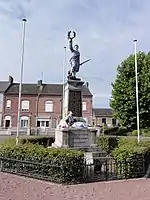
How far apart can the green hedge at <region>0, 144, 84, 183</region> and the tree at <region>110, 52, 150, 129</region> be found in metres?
19.2

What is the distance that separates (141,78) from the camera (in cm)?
2791

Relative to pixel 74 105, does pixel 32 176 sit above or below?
below

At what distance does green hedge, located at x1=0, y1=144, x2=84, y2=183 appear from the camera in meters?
8.80

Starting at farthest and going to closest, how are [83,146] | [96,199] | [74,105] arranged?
[74,105], [83,146], [96,199]

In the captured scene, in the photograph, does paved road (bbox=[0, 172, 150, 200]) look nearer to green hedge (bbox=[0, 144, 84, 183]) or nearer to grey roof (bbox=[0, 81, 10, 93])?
green hedge (bbox=[0, 144, 84, 183])

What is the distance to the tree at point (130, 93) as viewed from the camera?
27.2 metres

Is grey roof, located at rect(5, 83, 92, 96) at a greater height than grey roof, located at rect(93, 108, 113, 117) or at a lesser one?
greater

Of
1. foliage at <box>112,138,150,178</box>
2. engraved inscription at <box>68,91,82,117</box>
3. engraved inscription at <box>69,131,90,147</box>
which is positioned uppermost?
engraved inscription at <box>68,91,82,117</box>

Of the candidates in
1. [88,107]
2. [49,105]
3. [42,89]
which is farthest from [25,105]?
[88,107]

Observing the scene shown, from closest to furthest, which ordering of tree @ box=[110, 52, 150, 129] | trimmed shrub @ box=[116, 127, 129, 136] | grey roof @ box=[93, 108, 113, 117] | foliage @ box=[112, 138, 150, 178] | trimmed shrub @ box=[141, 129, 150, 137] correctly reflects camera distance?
foliage @ box=[112, 138, 150, 178], trimmed shrub @ box=[141, 129, 150, 137], tree @ box=[110, 52, 150, 129], trimmed shrub @ box=[116, 127, 129, 136], grey roof @ box=[93, 108, 113, 117]

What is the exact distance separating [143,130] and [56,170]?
1987 centimetres

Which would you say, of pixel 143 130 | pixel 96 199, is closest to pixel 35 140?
pixel 96 199

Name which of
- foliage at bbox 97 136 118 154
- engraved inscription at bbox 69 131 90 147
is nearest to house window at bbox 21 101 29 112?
foliage at bbox 97 136 118 154

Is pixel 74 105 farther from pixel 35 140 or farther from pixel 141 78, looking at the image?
pixel 141 78
